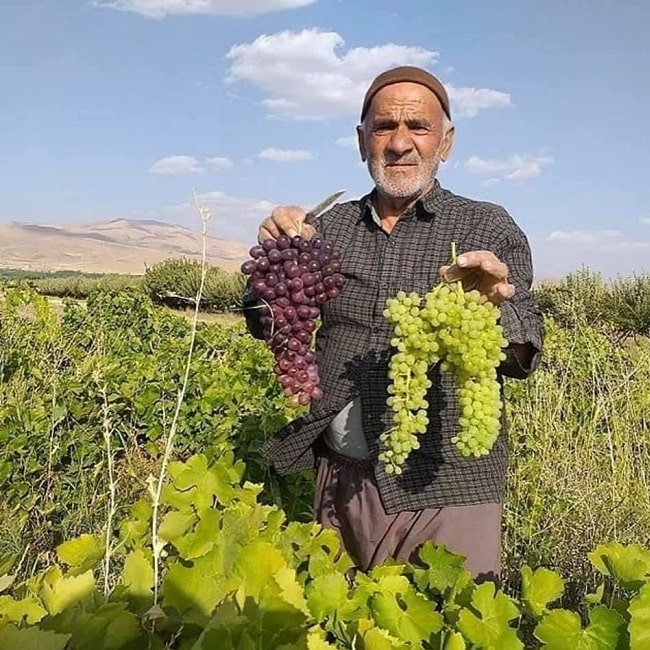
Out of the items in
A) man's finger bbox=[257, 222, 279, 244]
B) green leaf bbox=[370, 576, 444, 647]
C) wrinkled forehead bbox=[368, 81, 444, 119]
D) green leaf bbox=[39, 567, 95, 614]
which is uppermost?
wrinkled forehead bbox=[368, 81, 444, 119]

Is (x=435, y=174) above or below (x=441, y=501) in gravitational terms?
above

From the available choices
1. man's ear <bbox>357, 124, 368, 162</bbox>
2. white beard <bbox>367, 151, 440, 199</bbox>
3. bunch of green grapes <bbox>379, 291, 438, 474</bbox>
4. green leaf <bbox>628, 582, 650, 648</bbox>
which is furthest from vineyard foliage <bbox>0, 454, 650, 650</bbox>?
man's ear <bbox>357, 124, 368, 162</bbox>

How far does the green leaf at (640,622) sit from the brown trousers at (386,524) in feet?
3.23

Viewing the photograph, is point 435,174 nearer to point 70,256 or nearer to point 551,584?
point 551,584

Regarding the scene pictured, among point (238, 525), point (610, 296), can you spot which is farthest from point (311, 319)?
point (610, 296)

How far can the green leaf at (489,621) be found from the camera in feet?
5.25

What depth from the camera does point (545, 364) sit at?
7.11 m

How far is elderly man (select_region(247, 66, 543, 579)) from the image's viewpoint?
102 inches

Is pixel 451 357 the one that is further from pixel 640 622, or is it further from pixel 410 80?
pixel 410 80

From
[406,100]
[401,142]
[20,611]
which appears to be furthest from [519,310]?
[20,611]

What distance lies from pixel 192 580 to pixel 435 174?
5.49 ft

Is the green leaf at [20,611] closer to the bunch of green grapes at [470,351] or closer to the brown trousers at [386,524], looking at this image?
the bunch of green grapes at [470,351]

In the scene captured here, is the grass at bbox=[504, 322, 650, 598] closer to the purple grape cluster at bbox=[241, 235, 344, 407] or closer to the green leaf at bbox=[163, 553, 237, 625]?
the purple grape cluster at bbox=[241, 235, 344, 407]

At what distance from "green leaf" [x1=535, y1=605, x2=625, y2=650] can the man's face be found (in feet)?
4.90
